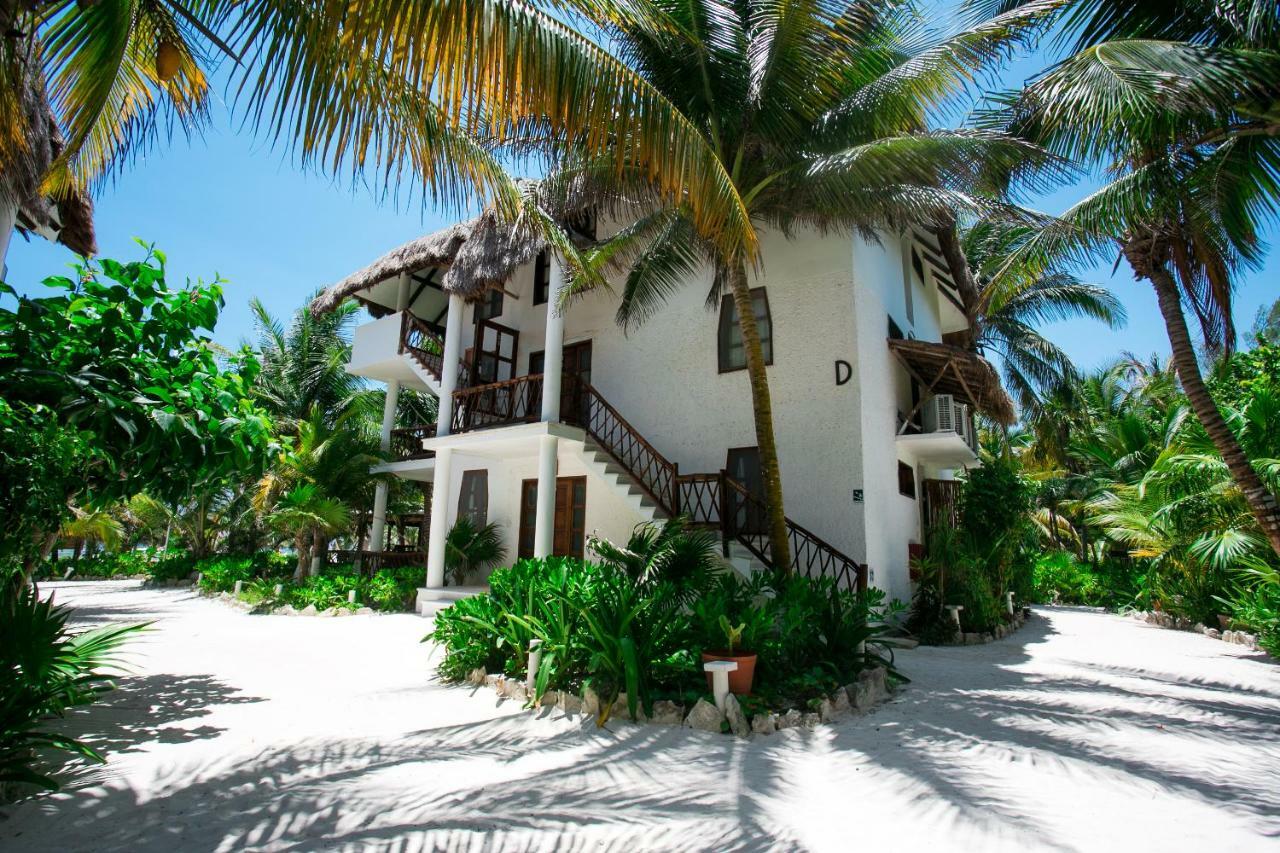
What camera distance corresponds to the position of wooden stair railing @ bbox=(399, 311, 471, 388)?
15.2 meters

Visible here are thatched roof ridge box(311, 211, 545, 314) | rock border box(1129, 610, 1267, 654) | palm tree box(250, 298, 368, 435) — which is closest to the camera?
rock border box(1129, 610, 1267, 654)

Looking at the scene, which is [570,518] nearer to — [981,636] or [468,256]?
[468,256]

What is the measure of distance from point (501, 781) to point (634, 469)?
9018 mm

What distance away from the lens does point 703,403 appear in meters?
12.9

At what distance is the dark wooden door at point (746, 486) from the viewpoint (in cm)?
1122

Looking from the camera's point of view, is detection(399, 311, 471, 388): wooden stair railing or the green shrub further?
detection(399, 311, 471, 388): wooden stair railing

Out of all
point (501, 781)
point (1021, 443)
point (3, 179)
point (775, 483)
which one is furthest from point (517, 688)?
point (1021, 443)

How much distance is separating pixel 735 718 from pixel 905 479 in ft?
29.7

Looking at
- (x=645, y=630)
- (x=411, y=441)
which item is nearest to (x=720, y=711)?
(x=645, y=630)

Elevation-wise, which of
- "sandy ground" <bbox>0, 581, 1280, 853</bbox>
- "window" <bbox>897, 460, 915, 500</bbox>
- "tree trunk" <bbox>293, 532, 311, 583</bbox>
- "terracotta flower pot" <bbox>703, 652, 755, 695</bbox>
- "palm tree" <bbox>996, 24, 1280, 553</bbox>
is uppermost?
"palm tree" <bbox>996, 24, 1280, 553</bbox>

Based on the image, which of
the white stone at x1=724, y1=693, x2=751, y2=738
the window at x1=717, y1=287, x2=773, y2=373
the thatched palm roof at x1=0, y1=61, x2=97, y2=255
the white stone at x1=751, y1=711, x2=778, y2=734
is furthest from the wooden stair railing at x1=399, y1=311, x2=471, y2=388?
the white stone at x1=751, y1=711, x2=778, y2=734

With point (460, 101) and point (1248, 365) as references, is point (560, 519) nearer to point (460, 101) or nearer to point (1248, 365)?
point (460, 101)

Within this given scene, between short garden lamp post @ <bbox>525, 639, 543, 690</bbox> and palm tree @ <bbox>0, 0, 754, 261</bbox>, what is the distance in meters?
3.93

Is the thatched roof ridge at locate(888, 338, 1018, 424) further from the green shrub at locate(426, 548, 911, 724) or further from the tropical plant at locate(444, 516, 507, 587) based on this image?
→ the tropical plant at locate(444, 516, 507, 587)
